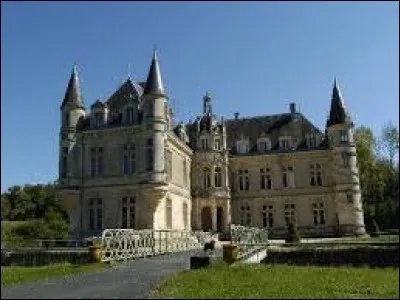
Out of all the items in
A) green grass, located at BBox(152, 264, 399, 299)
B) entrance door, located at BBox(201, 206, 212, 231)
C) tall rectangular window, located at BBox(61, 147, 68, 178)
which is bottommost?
green grass, located at BBox(152, 264, 399, 299)

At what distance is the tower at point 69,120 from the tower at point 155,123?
Result: 5515 millimetres

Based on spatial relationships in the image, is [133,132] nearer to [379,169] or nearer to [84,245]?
[84,245]

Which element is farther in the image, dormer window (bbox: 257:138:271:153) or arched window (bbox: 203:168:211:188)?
dormer window (bbox: 257:138:271:153)

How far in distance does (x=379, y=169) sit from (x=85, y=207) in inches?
1300

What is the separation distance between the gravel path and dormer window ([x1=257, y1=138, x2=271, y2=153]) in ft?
90.6

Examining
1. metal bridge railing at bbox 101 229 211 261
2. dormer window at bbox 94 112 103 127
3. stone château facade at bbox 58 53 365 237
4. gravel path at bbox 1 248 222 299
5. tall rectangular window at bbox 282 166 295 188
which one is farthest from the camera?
tall rectangular window at bbox 282 166 295 188

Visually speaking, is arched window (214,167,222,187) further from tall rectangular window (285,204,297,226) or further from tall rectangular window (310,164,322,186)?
tall rectangular window (310,164,322,186)

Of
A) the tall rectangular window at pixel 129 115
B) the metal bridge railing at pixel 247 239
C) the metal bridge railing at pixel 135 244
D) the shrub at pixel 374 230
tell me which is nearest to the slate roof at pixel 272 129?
the shrub at pixel 374 230

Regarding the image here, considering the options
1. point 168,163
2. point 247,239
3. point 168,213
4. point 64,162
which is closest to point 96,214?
point 64,162

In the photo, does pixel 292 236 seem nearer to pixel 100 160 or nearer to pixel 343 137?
pixel 343 137

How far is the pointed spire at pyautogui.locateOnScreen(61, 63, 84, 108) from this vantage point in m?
39.2

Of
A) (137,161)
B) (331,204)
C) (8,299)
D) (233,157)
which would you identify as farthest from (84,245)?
(8,299)

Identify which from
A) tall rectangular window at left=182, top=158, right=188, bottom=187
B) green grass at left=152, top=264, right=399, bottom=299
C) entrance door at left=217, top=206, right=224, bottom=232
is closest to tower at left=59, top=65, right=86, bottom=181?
tall rectangular window at left=182, top=158, right=188, bottom=187

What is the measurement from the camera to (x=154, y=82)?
37.2 meters
